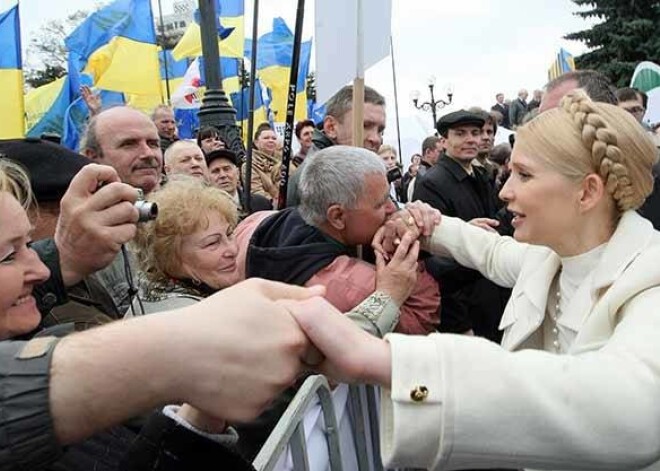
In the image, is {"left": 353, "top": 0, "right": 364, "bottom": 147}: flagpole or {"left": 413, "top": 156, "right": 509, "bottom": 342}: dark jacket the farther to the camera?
{"left": 413, "top": 156, "right": 509, "bottom": 342}: dark jacket

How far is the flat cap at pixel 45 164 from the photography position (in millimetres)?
2492

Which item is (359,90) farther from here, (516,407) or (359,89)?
(516,407)

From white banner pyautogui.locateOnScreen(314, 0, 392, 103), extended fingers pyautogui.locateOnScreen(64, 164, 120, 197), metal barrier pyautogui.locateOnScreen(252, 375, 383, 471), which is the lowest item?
metal barrier pyautogui.locateOnScreen(252, 375, 383, 471)

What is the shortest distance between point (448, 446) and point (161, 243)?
63.6 inches

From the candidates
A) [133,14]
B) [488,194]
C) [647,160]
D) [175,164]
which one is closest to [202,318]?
[647,160]

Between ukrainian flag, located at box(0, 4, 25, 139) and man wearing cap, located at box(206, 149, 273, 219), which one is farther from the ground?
ukrainian flag, located at box(0, 4, 25, 139)

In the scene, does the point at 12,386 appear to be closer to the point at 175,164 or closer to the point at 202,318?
the point at 202,318

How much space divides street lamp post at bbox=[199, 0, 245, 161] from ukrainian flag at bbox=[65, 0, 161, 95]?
3.33 m

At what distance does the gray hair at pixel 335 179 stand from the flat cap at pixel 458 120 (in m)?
2.08

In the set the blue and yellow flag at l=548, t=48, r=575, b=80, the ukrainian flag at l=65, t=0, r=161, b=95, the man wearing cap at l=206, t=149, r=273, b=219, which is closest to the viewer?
the man wearing cap at l=206, t=149, r=273, b=219

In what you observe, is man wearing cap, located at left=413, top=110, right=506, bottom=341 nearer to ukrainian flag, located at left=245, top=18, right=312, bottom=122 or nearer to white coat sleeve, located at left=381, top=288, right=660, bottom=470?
white coat sleeve, located at left=381, top=288, right=660, bottom=470

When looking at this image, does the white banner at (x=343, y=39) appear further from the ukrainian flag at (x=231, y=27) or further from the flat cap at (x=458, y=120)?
the ukrainian flag at (x=231, y=27)

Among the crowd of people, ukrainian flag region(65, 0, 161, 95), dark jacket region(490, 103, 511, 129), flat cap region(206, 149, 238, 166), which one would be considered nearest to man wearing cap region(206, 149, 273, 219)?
flat cap region(206, 149, 238, 166)

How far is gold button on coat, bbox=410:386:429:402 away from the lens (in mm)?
1114
